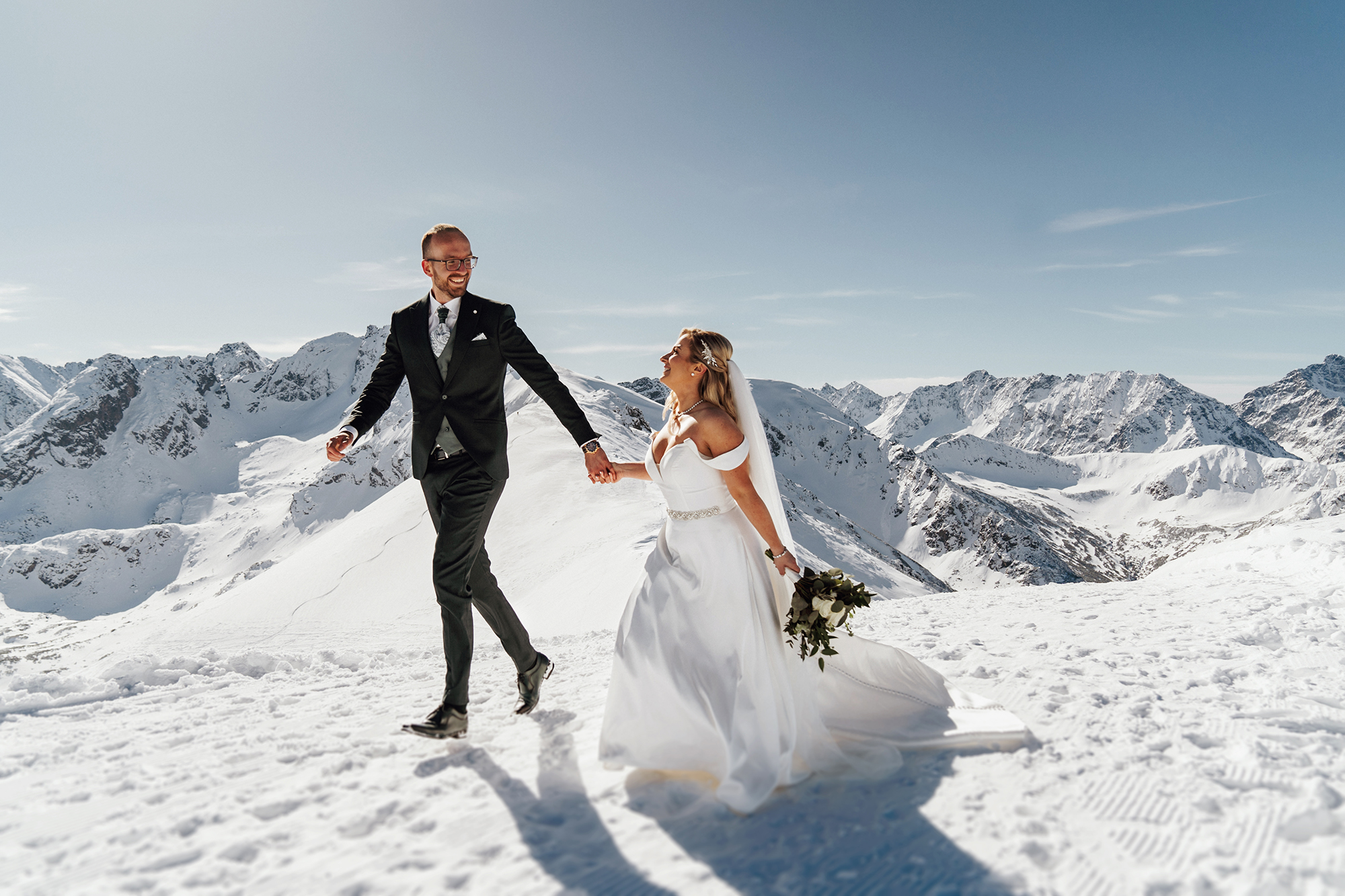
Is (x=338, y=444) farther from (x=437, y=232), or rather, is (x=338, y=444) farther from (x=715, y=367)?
(x=715, y=367)

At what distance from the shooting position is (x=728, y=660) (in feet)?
13.6

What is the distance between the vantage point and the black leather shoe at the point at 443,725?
4742 millimetres

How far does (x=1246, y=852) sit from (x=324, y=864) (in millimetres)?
4276

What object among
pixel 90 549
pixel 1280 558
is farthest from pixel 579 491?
pixel 90 549

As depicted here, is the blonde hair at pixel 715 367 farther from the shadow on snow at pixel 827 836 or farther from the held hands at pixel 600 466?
the shadow on snow at pixel 827 836

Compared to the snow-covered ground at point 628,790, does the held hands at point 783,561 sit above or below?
above

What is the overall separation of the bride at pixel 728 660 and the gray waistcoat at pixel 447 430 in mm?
1395

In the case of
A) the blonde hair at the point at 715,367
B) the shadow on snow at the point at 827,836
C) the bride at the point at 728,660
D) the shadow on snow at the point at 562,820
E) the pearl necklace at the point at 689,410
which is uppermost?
the blonde hair at the point at 715,367

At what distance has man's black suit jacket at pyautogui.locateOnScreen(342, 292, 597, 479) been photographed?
4.83 m

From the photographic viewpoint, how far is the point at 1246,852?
10.2ft

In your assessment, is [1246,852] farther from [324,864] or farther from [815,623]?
[324,864]

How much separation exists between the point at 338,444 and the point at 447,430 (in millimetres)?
707

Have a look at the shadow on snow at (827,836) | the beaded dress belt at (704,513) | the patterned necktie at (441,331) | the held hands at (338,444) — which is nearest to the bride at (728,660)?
the beaded dress belt at (704,513)

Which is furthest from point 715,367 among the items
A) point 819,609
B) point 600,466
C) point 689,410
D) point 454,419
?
point 454,419
